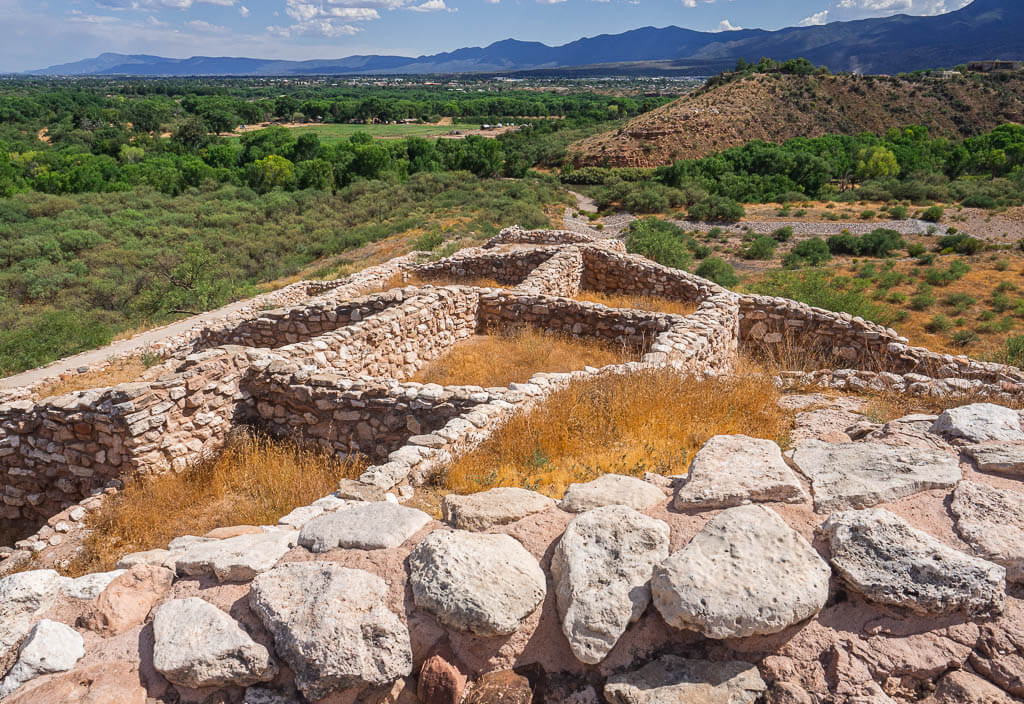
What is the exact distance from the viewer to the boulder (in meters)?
2.73

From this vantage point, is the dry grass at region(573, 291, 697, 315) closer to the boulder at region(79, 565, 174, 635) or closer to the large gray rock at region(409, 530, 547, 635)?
the large gray rock at region(409, 530, 547, 635)

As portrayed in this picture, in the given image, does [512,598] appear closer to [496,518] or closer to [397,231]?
[496,518]

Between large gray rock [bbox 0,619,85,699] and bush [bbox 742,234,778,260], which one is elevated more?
large gray rock [bbox 0,619,85,699]

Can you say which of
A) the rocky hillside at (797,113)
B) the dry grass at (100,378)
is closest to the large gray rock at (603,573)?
the dry grass at (100,378)

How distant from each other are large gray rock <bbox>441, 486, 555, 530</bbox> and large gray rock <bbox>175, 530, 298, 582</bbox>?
35.8 inches

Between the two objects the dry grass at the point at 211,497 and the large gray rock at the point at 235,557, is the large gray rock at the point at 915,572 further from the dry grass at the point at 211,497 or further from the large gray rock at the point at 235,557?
the dry grass at the point at 211,497

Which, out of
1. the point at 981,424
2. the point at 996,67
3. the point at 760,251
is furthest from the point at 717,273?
the point at 996,67

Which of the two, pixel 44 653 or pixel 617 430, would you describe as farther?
pixel 617 430

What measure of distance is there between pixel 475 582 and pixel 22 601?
87.6 inches

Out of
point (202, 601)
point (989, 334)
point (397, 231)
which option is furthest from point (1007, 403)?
point (397, 231)

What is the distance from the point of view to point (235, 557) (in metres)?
2.94

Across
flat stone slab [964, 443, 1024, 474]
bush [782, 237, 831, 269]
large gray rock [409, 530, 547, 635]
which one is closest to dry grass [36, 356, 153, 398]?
large gray rock [409, 530, 547, 635]

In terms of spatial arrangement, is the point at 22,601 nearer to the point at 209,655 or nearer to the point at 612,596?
the point at 209,655

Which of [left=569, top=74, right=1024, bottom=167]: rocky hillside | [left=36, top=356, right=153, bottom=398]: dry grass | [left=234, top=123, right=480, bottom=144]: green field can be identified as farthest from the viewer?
[left=234, top=123, right=480, bottom=144]: green field
